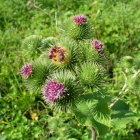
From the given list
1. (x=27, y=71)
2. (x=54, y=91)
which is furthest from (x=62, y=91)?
(x=27, y=71)

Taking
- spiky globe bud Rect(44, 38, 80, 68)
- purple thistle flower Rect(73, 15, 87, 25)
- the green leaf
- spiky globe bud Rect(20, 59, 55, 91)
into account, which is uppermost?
purple thistle flower Rect(73, 15, 87, 25)

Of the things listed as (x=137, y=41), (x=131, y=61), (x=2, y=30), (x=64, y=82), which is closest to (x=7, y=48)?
(x=2, y=30)

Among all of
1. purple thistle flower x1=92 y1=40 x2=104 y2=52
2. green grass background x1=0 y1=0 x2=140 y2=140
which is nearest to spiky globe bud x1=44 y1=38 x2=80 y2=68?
purple thistle flower x1=92 y1=40 x2=104 y2=52

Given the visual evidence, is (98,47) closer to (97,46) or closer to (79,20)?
(97,46)

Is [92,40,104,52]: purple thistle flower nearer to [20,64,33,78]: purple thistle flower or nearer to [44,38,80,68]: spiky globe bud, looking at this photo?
[44,38,80,68]: spiky globe bud

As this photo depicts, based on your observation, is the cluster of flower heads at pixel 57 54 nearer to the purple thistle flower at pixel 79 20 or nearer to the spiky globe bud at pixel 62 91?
the spiky globe bud at pixel 62 91

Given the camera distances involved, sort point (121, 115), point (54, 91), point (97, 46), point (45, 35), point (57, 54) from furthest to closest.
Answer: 1. point (45, 35)
2. point (121, 115)
3. point (97, 46)
4. point (57, 54)
5. point (54, 91)
